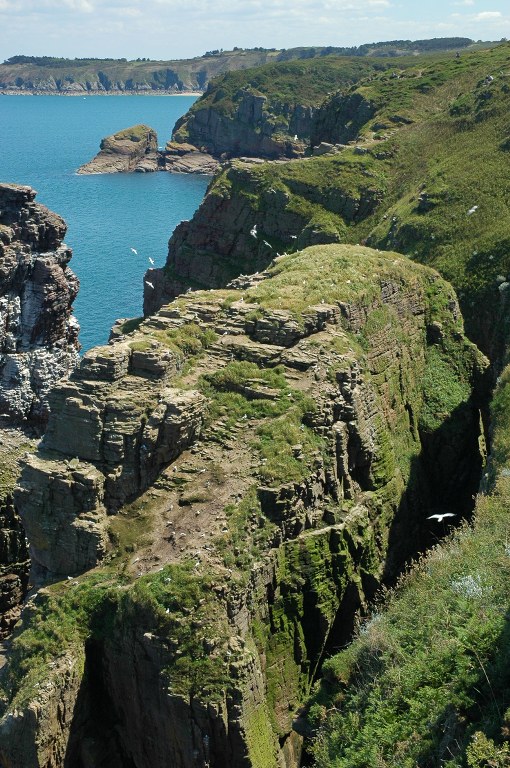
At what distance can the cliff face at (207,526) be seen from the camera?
22734 millimetres

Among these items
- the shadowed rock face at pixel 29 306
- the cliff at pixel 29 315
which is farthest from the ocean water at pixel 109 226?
the shadowed rock face at pixel 29 306

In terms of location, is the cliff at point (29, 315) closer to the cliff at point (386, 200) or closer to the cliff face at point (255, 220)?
the cliff at point (386, 200)

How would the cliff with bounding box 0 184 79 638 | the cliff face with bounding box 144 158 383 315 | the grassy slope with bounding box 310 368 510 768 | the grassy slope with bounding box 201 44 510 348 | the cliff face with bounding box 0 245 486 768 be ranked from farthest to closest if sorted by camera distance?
the cliff face with bounding box 144 158 383 315 < the grassy slope with bounding box 201 44 510 348 < the cliff with bounding box 0 184 79 638 < the cliff face with bounding box 0 245 486 768 < the grassy slope with bounding box 310 368 510 768

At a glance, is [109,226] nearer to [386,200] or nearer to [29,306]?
[386,200]

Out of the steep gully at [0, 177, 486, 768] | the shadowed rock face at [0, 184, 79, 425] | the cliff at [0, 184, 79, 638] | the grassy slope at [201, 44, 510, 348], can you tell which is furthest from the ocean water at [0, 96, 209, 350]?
the steep gully at [0, 177, 486, 768]

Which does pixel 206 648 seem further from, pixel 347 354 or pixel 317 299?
pixel 317 299

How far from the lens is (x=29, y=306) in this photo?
186 feet

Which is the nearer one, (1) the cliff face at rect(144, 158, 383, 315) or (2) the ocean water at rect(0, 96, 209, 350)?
(1) the cliff face at rect(144, 158, 383, 315)

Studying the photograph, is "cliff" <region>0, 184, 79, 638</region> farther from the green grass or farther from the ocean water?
the green grass

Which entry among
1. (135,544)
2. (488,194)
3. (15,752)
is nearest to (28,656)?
(15,752)

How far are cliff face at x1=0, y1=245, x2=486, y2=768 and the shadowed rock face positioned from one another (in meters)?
23.5

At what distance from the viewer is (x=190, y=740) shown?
22.4 metres

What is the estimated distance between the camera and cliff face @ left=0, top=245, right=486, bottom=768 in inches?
895

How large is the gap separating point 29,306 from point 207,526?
3558 centimetres
